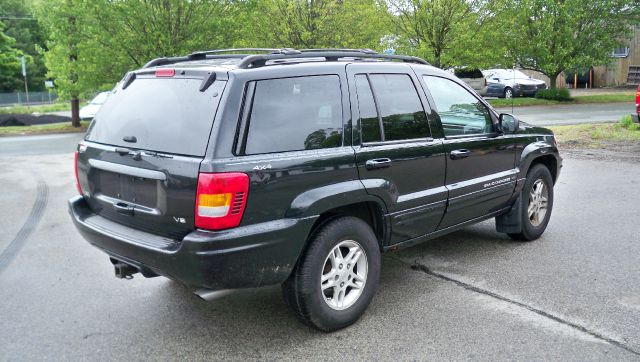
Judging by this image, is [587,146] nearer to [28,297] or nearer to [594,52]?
[28,297]

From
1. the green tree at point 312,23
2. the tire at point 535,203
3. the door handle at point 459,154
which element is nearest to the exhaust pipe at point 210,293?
the door handle at point 459,154

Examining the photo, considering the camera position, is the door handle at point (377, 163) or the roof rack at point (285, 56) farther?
the door handle at point (377, 163)

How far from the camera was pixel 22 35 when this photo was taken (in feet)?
171

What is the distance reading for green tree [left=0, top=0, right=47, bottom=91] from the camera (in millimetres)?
51094

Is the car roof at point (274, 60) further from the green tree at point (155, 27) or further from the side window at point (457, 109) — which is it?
the green tree at point (155, 27)

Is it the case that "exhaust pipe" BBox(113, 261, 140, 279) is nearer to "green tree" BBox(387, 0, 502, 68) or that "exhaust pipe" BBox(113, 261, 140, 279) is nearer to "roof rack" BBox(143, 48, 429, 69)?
"roof rack" BBox(143, 48, 429, 69)

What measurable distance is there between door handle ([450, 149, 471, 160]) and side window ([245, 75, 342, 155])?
122 centimetres

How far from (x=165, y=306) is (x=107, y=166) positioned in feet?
3.85

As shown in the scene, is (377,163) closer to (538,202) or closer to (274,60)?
(274,60)

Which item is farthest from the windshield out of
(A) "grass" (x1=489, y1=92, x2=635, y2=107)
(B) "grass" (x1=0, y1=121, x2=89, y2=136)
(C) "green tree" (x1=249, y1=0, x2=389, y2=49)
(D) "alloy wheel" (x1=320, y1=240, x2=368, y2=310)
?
(D) "alloy wheel" (x1=320, y1=240, x2=368, y2=310)

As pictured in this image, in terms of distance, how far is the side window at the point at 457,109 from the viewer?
484 centimetres

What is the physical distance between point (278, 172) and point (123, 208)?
43.0 inches

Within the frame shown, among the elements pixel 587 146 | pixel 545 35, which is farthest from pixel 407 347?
pixel 545 35

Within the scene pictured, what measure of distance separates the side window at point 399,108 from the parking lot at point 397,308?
4.11 ft
